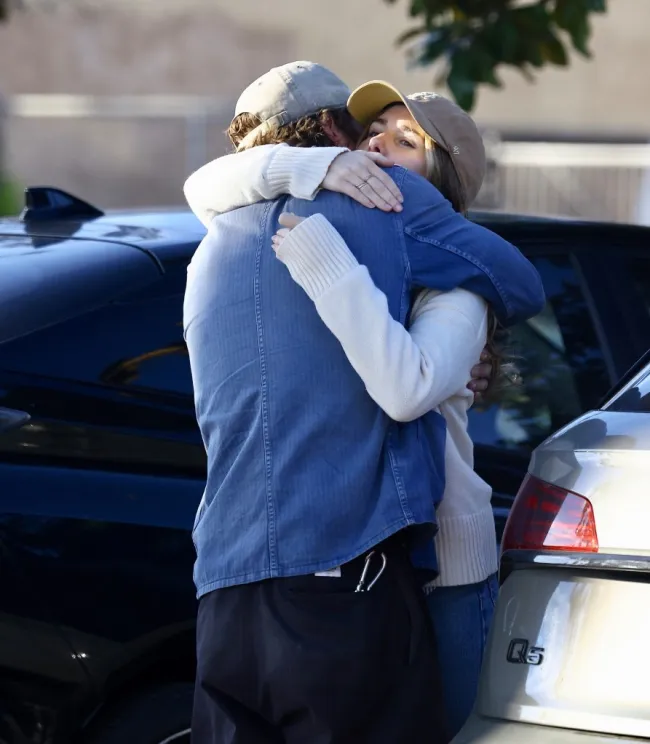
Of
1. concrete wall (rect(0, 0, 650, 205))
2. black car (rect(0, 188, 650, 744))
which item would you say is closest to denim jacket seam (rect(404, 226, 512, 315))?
black car (rect(0, 188, 650, 744))

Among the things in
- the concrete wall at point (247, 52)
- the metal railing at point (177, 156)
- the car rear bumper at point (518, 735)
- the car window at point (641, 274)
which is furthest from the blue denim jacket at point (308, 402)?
the concrete wall at point (247, 52)

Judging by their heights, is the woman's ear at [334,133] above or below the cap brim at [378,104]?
below

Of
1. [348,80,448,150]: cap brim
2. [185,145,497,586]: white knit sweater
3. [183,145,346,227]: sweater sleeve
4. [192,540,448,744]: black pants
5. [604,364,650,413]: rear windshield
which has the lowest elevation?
[192,540,448,744]: black pants

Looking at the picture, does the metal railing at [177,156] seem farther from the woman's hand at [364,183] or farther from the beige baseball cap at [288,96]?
the woman's hand at [364,183]

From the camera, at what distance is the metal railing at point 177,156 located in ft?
38.3

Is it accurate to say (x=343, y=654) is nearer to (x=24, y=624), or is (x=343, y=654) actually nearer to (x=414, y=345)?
(x=414, y=345)

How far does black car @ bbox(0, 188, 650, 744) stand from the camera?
256 cm

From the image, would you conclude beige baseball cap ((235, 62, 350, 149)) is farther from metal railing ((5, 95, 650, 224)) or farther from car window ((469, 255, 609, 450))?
metal railing ((5, 95, 650, 224))

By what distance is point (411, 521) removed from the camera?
203 centimetres

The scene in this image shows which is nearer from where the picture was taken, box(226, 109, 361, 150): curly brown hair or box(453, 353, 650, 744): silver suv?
A: box(453, 353, 650, 744): silver suv

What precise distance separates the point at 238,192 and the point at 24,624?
908 mm

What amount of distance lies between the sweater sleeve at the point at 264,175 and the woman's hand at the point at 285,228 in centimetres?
5

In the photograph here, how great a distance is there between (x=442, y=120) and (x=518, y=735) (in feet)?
3.23

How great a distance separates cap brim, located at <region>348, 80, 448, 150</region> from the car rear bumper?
3.04ft
